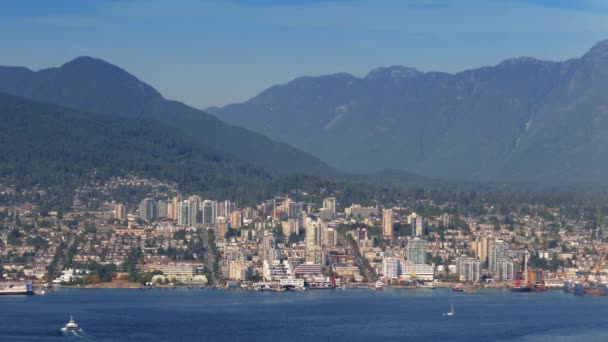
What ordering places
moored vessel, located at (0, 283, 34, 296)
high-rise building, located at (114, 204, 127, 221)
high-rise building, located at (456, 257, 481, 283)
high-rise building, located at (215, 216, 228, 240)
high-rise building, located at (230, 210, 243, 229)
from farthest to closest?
high-rise building, located at (114, 204, 127, 221), high-rise building, located at (230, 210, 243, 229), high-rise building, located at (215, 216, 228, 240), high-rise building, located at (456, 257, 481, 283), moored vessel, located at (0, 283, 34, 296)

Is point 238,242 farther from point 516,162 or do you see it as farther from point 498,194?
point 516,162

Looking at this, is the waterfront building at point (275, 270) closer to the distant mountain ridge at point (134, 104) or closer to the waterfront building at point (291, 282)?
the waterfront building at point (291, 282)

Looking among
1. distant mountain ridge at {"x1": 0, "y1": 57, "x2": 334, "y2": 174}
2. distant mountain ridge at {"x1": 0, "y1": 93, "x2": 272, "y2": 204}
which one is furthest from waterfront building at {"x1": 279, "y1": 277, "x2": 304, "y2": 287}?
distant mountain ridge at {"x1": 0, "y1": 57, "x2": 334, "y2": 174}

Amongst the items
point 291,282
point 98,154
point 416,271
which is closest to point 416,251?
→ point 416,271

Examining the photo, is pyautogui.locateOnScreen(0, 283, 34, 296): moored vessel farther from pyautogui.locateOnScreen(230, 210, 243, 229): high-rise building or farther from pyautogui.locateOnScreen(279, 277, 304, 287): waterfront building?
pyautogui.locateOnScreen(230, 210, 243, 229): high-rise building

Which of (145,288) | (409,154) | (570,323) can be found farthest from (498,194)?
(409,154)

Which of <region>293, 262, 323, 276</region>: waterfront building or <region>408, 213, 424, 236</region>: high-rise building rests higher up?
<region>408, 213, 424, 236</region>: high-rise building
